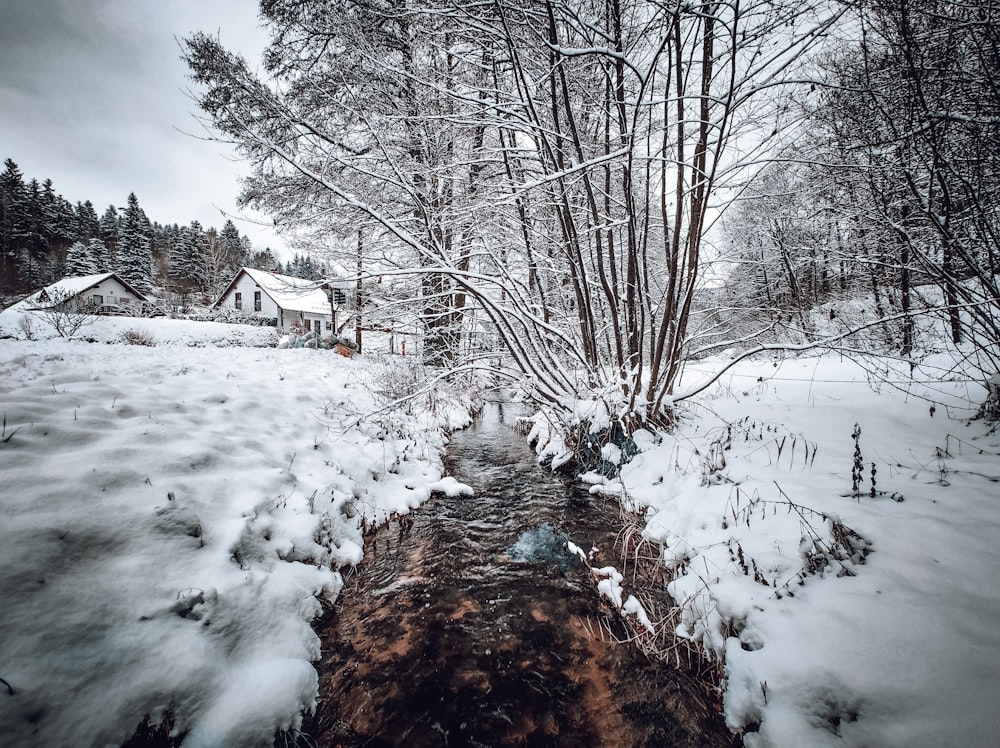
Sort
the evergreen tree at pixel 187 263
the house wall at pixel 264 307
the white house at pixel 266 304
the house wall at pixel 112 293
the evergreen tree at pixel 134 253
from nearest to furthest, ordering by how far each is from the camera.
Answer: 1. the house wall at pixel 112 293
2. the white house at pixel 266 304
3. the house wall at pixel 264 307
4. the evergreen tree at pixel 134 253
5. the evergreen tree at pixel 187 263

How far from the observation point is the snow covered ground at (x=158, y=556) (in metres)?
1.46

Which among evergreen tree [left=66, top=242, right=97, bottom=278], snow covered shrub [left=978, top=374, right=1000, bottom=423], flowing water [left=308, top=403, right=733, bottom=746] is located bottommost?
flowing water [left=308, top=403, right=733, bottom=746]

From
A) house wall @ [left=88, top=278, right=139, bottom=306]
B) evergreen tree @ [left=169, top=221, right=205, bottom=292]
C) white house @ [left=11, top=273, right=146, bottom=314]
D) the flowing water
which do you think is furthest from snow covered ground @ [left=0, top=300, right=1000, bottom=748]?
evergreen tree @ [left=169, top=221, right=205, bottom=292]

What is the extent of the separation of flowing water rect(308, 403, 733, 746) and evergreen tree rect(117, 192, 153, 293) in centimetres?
5288

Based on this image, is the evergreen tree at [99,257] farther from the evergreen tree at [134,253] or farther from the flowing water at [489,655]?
the flowing water at [489,655]

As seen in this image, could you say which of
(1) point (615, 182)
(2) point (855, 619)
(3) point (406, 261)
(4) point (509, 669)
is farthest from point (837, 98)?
(4) point (509, 669)

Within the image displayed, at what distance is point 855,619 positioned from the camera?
1735mm

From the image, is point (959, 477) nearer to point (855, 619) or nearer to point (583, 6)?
point (855, 619)

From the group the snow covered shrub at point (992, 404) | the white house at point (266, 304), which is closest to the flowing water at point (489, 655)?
the snow covered shrub at point (992, 404)

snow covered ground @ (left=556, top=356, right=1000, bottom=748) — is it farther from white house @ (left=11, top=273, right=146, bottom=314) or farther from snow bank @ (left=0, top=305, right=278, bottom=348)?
white house @ (left=11, top=273, right=146, bottom=314)

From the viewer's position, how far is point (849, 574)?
196 centimetres

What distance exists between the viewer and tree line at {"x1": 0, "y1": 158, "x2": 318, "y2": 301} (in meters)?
38.3

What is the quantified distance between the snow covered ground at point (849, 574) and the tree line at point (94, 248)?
47588 millimetres

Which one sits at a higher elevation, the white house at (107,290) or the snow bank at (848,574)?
the white house at (107,290)
